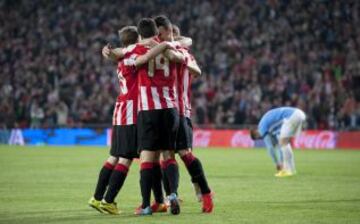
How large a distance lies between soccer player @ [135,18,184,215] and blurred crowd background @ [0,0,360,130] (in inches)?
857

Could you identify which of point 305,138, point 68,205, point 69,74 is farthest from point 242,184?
point 69,74

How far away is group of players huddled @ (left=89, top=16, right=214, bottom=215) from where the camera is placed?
411 inches

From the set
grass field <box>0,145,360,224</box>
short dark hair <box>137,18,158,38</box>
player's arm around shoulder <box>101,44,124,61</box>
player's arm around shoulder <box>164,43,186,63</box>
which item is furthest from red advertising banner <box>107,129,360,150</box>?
short dark hair <box>137,18,158,38</box>

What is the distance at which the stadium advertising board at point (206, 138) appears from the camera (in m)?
32.0

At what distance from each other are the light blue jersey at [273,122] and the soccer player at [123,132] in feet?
28.2

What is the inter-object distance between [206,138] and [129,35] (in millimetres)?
23920

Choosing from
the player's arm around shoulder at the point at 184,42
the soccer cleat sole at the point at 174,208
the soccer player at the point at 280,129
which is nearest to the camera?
the soccer cleat sole at the point at 174,208

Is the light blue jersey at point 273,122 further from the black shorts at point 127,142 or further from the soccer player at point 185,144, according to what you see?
the black shorts at point 127,142

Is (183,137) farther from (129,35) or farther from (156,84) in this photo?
(129,35)

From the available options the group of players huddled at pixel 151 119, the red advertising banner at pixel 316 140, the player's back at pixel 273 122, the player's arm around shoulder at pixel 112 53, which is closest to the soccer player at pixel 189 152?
the group of players huddled at pixel 151 119

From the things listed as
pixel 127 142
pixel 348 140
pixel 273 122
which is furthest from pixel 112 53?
pixel 348 140

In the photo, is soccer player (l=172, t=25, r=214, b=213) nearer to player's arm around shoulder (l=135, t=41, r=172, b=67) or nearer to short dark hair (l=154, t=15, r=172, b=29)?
short dark hair (l=154, t=15, r=172, b=29)

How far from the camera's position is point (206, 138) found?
34.7 metres

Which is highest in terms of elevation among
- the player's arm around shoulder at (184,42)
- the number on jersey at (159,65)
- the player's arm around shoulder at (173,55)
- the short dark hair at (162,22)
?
the short dark hair at (162,22)
